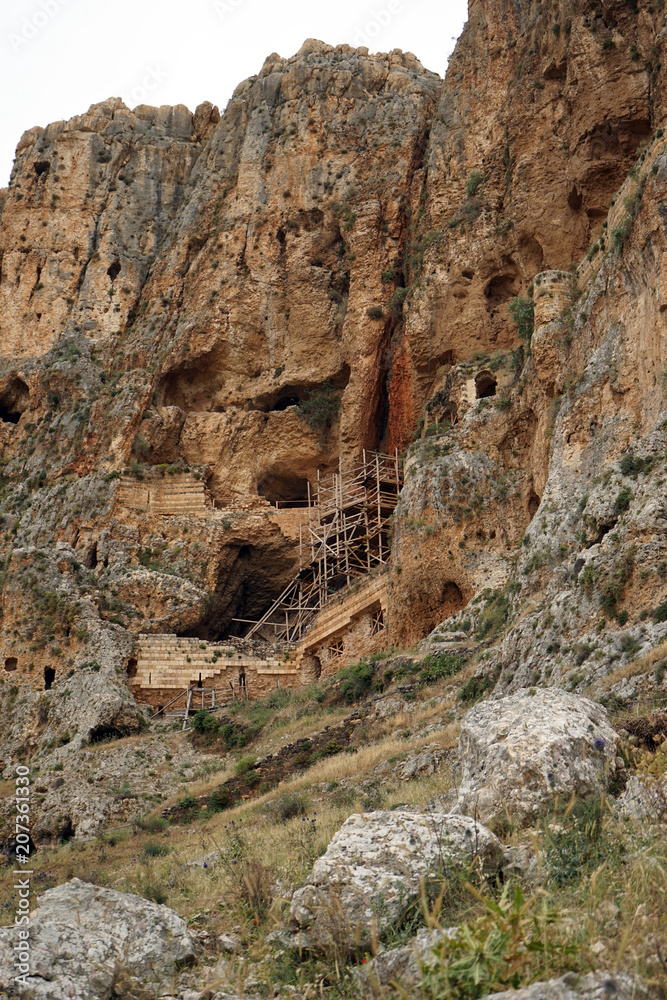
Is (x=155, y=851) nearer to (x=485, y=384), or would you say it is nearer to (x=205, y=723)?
(x=205, y=723)

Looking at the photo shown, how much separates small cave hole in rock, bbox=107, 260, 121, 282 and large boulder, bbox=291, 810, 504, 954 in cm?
4273

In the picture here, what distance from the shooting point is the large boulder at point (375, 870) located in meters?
6.45

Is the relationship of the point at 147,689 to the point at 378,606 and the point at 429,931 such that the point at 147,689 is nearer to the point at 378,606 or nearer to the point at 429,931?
the point at 378,606

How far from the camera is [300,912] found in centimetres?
681

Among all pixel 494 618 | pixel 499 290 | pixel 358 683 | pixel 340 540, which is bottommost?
pixel 358 683

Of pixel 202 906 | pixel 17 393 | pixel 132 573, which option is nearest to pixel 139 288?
pixel 17 393

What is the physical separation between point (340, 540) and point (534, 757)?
28.8 m

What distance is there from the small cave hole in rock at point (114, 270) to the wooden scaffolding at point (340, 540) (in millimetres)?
16126

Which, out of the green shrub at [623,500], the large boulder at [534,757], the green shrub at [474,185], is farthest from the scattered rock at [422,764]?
the green shrub at [474,185]

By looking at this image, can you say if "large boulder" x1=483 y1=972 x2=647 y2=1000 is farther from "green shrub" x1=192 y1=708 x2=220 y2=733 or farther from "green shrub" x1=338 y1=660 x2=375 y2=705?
"green shrub" x1=192 y1=708 x2=220 y2=733

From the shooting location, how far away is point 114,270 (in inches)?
1853

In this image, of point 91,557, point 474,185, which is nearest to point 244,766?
point 91,557

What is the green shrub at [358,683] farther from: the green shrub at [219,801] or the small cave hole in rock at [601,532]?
the small cave hole in rock at [601,532]

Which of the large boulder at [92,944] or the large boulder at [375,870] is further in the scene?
the large boulder at [375,870]
